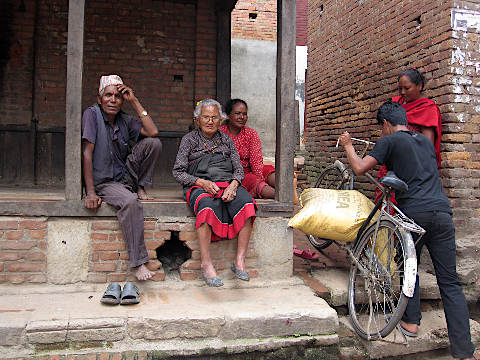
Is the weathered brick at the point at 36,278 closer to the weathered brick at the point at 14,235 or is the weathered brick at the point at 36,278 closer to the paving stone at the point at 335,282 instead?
the weathered brick at the point at 14,235

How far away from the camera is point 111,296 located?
3232 millimetres

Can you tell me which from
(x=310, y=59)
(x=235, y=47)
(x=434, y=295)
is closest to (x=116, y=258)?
(x=434, y=295)

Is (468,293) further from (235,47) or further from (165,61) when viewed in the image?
(235,47)

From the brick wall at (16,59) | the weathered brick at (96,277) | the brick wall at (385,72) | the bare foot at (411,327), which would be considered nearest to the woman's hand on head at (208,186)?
the weathered brick at (96,277)

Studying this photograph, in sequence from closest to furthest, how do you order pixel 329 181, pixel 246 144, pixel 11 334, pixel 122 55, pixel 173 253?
pixel 11 334 → pixel 173 253 → pixel 246 144 → pixel 329 181 → pixel 122 55

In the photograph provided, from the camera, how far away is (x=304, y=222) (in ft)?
12.2

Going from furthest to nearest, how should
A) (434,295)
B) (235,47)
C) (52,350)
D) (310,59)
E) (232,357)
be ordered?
1. (235,47)
2. (310,59)
3. (434,295)
4. (232,357)
5. (52,350)

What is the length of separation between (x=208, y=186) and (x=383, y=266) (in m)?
1.53

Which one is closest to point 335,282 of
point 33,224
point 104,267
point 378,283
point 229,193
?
point 378,283

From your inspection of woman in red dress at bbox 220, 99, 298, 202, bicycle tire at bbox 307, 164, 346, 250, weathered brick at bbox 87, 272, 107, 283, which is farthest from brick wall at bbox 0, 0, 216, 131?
weathered brick at bbox 87, 272, 107, 283

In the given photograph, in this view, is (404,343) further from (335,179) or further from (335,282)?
(335,179)

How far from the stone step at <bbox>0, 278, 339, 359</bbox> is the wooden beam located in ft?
11.8

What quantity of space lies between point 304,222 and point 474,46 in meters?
2.62

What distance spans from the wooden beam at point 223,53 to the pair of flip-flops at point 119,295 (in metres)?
3.63
